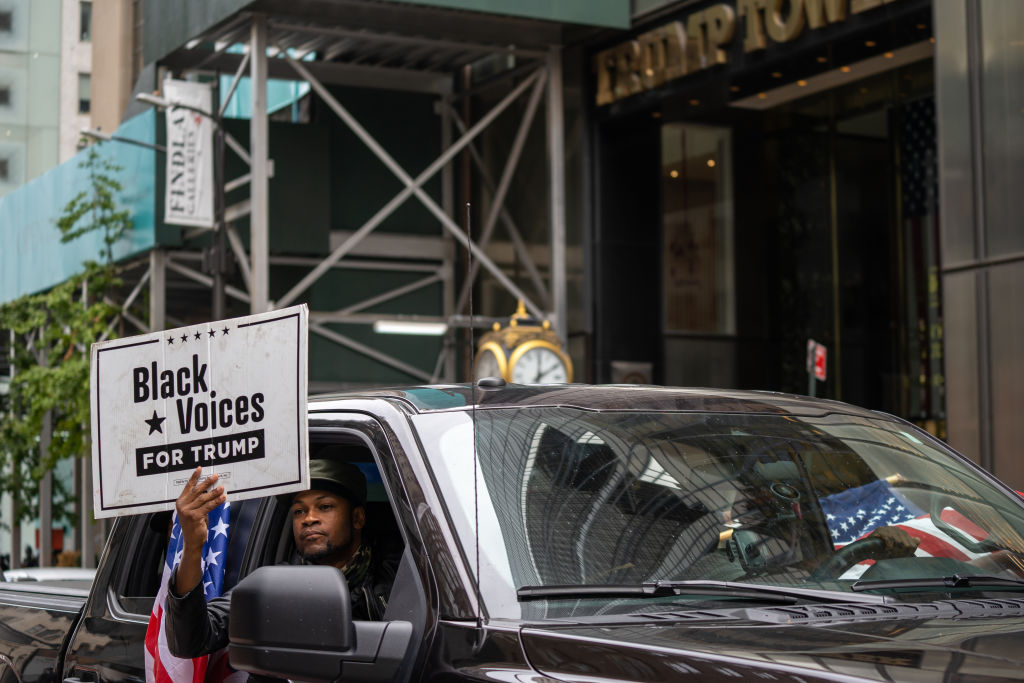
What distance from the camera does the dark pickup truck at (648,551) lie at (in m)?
2.72

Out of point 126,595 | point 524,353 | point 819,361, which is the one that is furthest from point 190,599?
point 524,353

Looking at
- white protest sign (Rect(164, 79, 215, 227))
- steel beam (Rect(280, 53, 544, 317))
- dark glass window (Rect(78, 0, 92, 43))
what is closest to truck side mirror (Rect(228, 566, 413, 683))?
steel beam (Rect(280, 53, 544, 317))

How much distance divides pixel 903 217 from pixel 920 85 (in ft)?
9.79

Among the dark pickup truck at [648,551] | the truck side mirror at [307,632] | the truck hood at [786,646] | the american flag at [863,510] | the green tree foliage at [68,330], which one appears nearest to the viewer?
the truck hood at [786,646]

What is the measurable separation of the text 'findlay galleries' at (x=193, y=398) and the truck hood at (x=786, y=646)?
1.13 m

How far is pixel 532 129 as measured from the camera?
2559cm

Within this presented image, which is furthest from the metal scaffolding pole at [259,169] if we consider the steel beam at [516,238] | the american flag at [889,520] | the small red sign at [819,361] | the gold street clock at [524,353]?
the american flag at [889,520]

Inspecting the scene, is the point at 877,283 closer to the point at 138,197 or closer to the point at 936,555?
the point at 138,197

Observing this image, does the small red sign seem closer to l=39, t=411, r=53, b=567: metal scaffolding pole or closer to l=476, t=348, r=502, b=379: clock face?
l=476, t=348, r=502, b=379: clock face

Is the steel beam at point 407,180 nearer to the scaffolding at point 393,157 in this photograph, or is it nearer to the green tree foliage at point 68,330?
the scaffolding at point 393,157

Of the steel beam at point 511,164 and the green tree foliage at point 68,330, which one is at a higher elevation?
the steel beam at point 511,164

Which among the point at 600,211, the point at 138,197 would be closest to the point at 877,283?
the point at 600,211

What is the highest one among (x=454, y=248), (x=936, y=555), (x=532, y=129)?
(x=532, y=129)

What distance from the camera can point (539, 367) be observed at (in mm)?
22797
